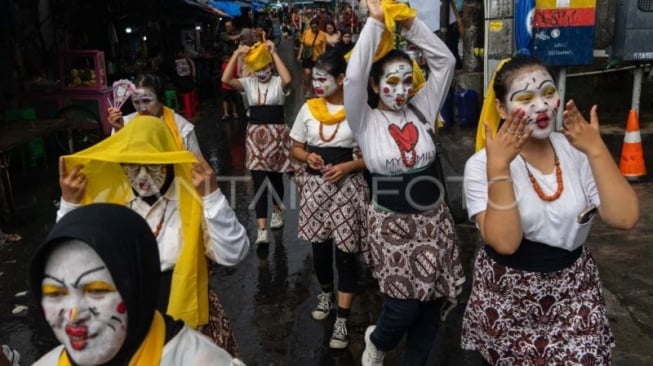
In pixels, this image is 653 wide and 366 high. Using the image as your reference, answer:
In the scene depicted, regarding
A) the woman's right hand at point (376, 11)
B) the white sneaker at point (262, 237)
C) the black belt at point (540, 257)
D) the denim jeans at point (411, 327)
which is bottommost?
the white sneaker at point (262, 237)

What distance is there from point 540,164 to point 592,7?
18.9 ft

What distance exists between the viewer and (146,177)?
268cm

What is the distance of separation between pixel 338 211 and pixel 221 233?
5.47 feet

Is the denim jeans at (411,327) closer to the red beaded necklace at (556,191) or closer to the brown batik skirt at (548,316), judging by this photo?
the brown batik skirt at (548,316)

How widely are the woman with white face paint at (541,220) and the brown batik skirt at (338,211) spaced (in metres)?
1.53

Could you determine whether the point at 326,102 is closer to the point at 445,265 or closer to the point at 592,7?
the point at 445,265

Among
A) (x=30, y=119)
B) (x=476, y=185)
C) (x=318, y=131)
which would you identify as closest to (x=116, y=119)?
(x=318, y=131)

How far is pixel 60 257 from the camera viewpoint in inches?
66.4

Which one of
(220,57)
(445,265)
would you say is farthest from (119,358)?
(220,57)

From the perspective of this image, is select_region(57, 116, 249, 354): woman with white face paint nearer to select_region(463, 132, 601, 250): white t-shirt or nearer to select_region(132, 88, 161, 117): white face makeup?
select_region(463, 132, 601, 250): white t-shirt

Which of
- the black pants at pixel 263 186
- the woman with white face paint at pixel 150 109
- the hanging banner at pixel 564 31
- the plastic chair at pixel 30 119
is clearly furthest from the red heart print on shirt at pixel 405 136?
the plastic chair at pixel 30 119

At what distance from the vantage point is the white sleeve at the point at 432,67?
354 centimetres

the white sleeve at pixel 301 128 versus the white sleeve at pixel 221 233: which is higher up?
the white sleeve at pixel 301 128

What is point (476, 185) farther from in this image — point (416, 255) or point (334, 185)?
point (334, 185)
